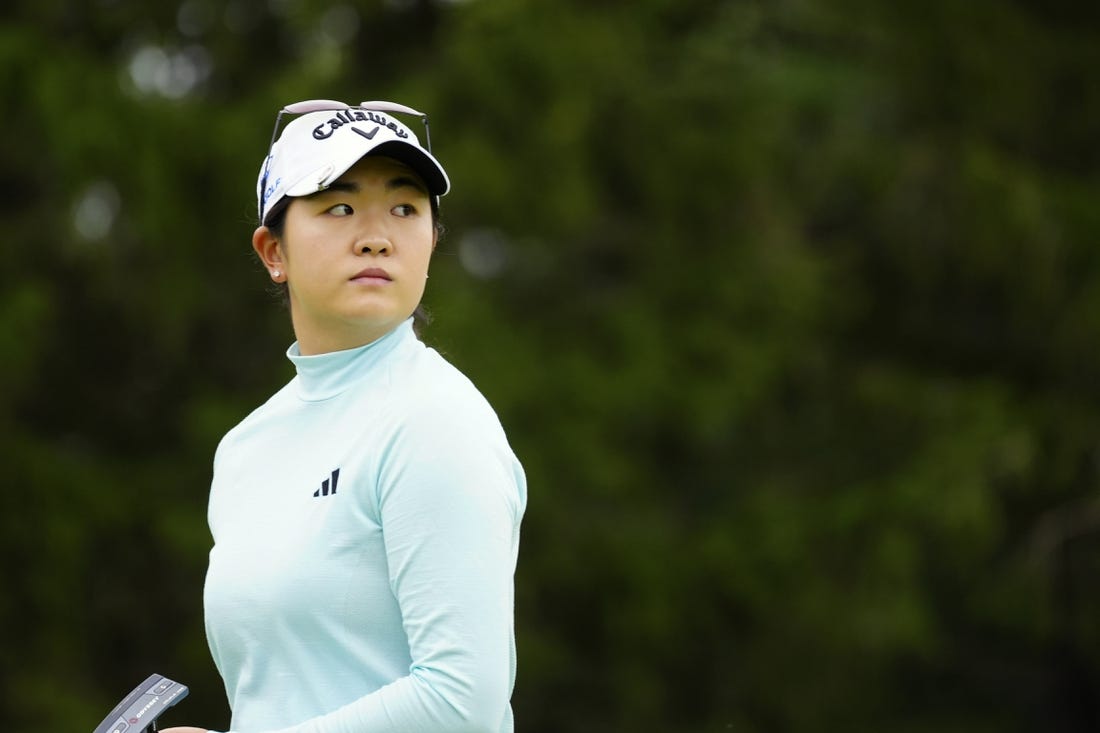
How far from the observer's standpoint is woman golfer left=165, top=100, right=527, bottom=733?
190cm

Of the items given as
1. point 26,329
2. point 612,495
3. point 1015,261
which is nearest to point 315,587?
point 26,329

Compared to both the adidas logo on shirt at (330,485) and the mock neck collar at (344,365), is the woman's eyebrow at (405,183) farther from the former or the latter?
the adidas logo on shirt at (330,485)

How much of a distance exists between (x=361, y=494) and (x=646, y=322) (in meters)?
9.78

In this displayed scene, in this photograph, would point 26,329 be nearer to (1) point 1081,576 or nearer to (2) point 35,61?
(2) point 35,61

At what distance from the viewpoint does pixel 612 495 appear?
11.6m

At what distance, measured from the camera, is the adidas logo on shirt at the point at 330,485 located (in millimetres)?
2002

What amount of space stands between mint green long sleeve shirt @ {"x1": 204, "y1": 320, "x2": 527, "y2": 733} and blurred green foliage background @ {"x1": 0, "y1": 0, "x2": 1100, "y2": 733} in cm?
789

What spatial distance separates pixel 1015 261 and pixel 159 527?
5773 millimetres

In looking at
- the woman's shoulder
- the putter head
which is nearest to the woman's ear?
the woman's shoulder

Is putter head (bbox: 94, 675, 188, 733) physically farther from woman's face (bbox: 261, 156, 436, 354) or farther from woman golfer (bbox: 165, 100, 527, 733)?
woman's face (bbox: 261, 156, 436, 354)

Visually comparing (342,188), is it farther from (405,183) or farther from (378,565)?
(378,565)

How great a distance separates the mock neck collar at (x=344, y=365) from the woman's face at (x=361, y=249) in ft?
0.05

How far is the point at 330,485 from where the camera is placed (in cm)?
201

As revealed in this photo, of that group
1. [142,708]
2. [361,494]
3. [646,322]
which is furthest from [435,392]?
[646,322]
